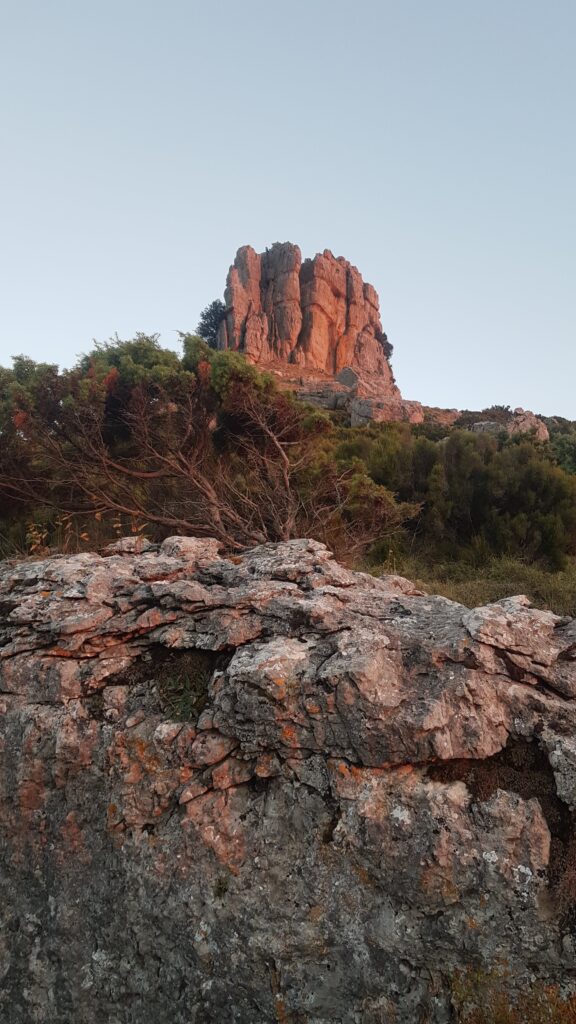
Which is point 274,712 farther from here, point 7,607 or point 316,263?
point 316,263

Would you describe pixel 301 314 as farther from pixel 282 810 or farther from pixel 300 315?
pixel 282 810

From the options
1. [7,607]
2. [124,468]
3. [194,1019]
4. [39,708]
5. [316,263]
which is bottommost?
[194,1019]

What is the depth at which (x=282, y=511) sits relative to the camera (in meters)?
10.2

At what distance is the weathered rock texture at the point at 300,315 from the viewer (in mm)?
63406

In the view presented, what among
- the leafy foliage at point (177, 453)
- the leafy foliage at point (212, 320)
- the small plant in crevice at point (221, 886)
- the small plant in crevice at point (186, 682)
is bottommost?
the small plant in crevice at point (221, 886)

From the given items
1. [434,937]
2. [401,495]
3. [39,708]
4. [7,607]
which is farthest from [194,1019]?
[401,495]

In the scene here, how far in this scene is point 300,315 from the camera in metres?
65.0

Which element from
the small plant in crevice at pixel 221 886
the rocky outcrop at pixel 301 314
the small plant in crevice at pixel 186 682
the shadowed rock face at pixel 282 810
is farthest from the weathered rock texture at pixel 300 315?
the small plant in crevice at pixel 221 886

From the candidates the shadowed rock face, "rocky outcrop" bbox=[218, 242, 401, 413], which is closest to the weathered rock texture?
"rocky outcrop" bbox=[218, 242, 401, 413]

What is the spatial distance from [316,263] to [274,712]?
70.9 m

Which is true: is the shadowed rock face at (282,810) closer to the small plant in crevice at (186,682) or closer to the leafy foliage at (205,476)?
the small plant in crevice at (186,682)

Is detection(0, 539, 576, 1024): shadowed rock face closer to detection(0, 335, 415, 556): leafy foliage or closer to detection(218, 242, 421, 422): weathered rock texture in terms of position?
detection(0, 335, 415, 556): leafy foliage

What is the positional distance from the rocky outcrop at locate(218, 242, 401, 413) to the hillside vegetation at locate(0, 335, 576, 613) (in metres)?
50.9

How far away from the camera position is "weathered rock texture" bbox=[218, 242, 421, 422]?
6341cm
